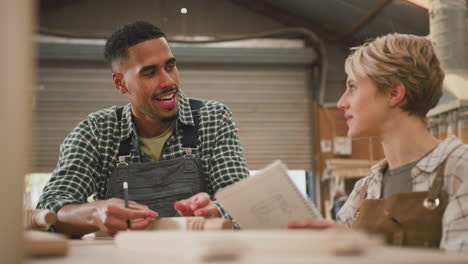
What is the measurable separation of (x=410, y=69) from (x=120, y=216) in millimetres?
1024

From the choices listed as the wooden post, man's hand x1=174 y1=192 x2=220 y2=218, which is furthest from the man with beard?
the wooden post

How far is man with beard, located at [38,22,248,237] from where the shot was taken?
209 centimetres

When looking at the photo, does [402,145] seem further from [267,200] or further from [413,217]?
[267,200]

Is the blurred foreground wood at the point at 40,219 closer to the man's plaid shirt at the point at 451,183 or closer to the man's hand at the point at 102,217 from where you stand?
the man's hand at the point at 102,217

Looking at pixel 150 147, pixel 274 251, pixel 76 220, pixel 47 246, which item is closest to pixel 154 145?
pixel 150 147

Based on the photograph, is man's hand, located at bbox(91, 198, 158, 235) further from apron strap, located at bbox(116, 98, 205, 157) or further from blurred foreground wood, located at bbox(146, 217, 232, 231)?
apron strap, located at bbox(116, 98, 205, 157)

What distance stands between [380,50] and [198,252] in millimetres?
1309

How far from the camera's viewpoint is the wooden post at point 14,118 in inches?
19.2

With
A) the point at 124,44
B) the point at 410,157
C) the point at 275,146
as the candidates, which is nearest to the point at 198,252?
the point at 410,157

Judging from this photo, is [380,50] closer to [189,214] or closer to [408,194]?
[408,194]

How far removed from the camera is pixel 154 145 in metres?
2.28

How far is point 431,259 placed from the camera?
1.98 feet

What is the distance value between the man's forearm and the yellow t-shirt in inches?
21.1

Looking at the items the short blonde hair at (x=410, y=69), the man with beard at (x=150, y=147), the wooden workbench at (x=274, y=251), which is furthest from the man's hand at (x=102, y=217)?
the short blonde hair at (x=410, y=69)
